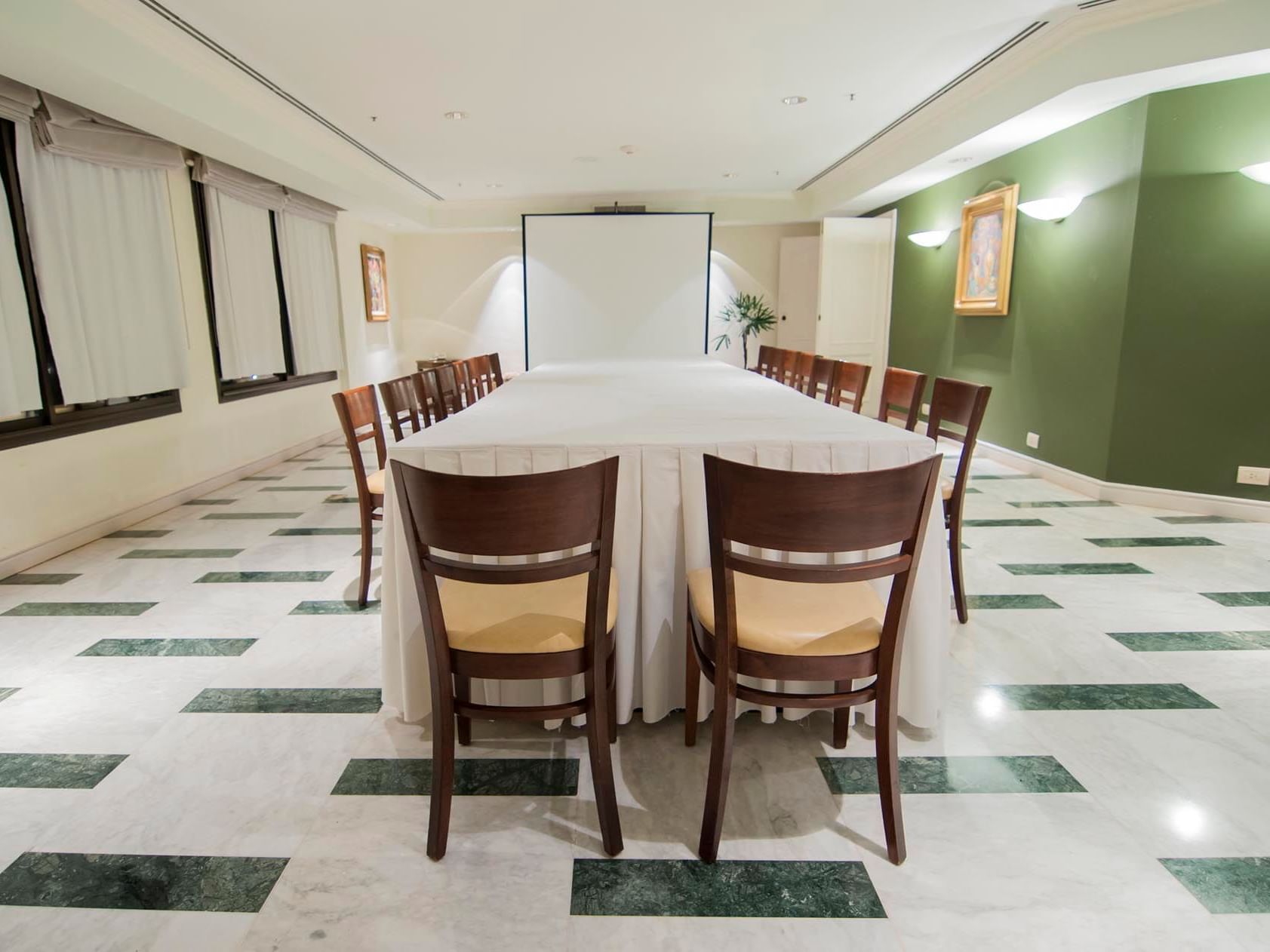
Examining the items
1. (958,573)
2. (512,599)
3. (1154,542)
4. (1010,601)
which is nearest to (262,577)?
(512,599)

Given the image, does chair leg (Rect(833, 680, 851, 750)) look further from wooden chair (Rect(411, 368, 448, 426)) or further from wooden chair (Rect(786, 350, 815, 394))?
wooden chair (Rect(786, 350, 815, 394))

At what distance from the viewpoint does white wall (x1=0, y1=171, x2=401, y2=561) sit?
10.9ft

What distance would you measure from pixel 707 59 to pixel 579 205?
4.69 meters

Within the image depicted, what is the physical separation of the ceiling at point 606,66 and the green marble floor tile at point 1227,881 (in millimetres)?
3628

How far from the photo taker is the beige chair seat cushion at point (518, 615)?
4.70 feet

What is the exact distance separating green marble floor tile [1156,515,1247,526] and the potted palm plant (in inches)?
209

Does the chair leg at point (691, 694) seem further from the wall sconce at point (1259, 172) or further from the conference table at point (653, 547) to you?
the wall sconce at point (1259, 172)

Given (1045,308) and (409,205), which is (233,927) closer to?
(1045,308)

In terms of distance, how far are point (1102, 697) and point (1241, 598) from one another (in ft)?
4.27

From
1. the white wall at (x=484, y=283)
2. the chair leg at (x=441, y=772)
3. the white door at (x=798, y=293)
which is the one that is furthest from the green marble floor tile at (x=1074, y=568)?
the white wall at (x=484, y=283)

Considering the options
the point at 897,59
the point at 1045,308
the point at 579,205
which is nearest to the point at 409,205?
the point at 579,205

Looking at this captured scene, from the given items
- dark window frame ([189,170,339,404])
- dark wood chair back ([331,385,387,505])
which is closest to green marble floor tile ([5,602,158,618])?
dark wood chair back ([331,385,387,505])

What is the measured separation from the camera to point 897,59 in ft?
13.3

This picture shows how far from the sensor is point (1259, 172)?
361 cm
